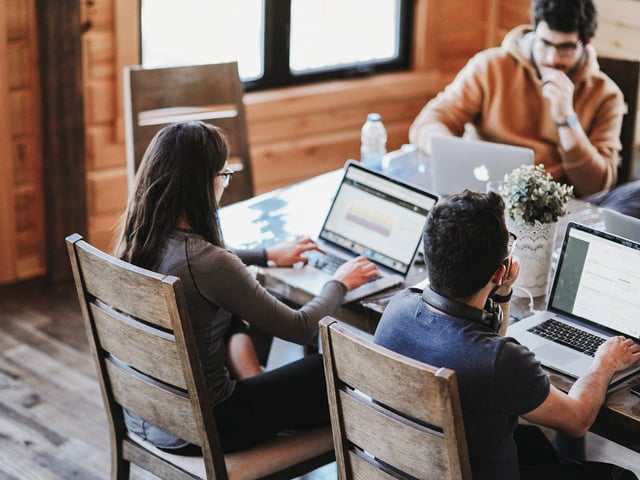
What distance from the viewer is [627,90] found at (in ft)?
11.3

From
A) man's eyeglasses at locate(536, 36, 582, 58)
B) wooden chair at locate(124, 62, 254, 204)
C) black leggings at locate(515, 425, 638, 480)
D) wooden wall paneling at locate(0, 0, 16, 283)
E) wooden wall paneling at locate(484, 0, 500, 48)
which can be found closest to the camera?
black leggings at locate(515, 425, 638, 480)

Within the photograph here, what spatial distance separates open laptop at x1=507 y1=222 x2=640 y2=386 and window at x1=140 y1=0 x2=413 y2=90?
2.04 meters

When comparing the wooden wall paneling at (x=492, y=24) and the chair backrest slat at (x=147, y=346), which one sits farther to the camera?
the wooden wall paneling at (x=492, y=24)

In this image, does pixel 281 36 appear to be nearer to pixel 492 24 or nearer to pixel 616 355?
pixel 492 24

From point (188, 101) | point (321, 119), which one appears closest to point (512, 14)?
point (321, 119)

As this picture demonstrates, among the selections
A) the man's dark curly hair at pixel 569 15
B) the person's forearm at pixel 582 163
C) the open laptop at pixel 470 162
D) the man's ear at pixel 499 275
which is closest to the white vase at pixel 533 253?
the open laptop at pixel 470 162

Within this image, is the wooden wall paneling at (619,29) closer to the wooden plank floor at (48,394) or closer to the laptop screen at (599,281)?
the wooden plank floor at (48,394)

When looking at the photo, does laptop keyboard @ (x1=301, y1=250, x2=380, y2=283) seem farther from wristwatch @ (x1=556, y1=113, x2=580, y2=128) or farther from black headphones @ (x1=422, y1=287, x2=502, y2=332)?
wristwatch @ (x1=556, y1=113, x2=580, y2=128)

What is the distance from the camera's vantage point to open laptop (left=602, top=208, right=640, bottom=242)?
223 cm

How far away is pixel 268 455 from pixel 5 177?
2.10 metres

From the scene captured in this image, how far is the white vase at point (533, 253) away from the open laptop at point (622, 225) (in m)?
0.13

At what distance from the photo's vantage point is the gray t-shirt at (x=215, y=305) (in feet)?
6.86

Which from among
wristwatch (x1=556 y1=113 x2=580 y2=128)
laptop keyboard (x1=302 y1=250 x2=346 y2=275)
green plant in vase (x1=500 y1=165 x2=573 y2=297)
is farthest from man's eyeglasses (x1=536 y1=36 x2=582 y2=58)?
laptop keyboard (x1=302 y1=250 x2=346 y2=275)

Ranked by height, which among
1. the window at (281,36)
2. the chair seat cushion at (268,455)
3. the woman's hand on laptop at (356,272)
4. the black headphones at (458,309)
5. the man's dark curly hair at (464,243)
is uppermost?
the window at (281,36)
